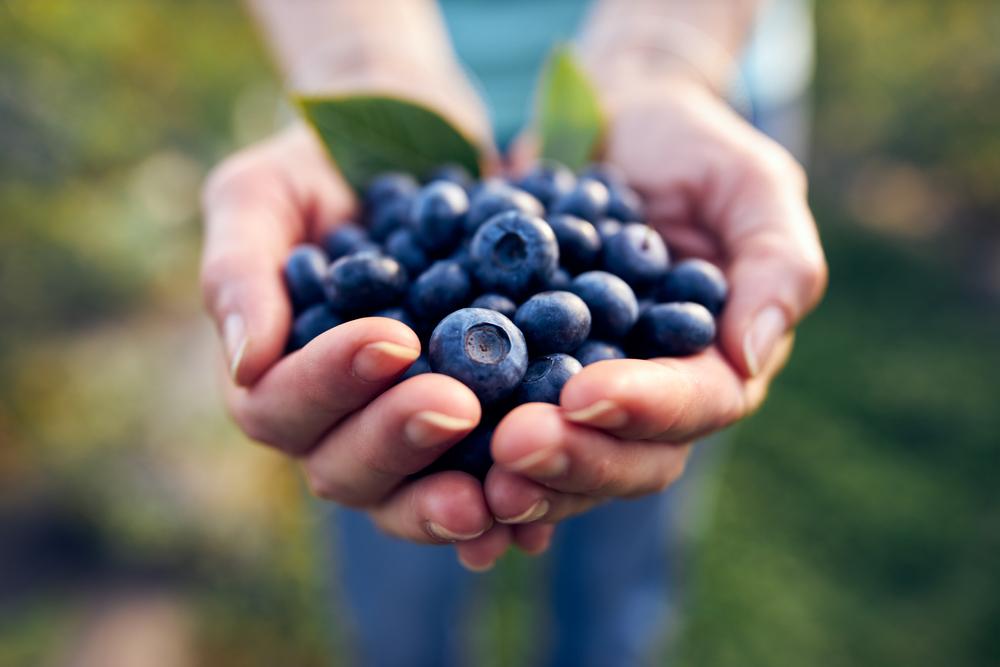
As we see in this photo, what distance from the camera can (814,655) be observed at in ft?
8.50

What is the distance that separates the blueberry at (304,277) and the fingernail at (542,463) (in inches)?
19.6

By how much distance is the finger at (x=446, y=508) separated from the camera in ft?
3.16

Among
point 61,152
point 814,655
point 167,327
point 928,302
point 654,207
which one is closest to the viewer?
point 654,207

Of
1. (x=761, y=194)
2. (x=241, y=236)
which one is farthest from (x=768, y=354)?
(x=241, y=236)

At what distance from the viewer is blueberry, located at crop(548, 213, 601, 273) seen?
1.22 m

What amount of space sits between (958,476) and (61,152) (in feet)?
12.8

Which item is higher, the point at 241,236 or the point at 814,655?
the point at 241,236

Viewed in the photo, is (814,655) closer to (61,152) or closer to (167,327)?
(167,327)

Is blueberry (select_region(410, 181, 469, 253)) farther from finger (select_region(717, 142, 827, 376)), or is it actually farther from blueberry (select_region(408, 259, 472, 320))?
finger (select_region(717, 142, 827, 376))

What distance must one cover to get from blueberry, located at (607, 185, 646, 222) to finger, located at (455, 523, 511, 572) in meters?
0.58

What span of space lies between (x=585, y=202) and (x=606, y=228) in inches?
2.2

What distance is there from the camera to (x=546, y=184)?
1388 millimetres

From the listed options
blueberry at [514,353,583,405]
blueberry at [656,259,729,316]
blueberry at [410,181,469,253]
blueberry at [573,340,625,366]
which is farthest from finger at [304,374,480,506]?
blueberry at [656,259,729,316]

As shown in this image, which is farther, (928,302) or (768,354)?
(928,302)
